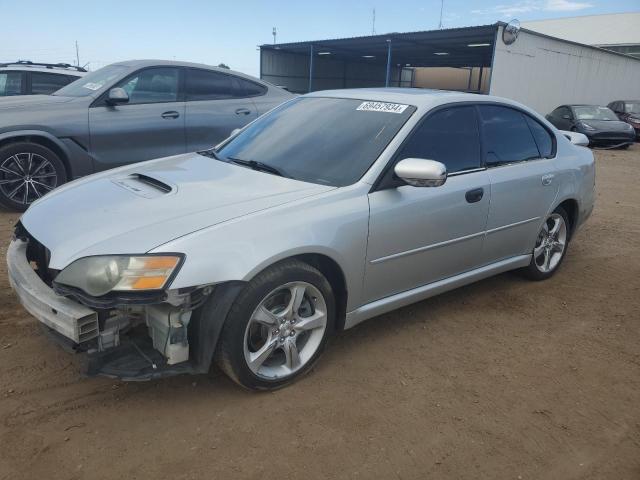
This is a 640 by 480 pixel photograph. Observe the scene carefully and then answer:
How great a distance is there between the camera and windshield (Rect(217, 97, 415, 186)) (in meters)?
3.18

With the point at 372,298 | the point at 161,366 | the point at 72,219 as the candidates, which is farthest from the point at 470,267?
the point at 72,219

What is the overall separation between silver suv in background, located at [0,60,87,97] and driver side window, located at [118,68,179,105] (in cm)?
254

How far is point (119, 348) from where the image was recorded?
8.16 feet

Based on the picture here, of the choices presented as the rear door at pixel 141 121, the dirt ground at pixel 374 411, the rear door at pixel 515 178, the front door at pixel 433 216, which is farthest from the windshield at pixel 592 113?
the front door at pixel 433 216

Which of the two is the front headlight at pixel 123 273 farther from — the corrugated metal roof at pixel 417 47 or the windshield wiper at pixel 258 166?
the corrugated metal roof at pixel 417 47

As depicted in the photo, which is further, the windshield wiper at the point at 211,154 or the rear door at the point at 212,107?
the rear door at the point at 212,107

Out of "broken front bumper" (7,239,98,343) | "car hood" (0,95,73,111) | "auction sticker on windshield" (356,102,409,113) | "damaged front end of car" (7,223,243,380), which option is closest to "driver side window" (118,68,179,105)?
"car hood" (0,95,73,111)

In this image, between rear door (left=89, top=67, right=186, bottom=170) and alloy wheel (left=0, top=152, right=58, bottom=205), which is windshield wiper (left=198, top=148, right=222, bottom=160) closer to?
rear door (left=89, top=67, right=186, bottom=170)

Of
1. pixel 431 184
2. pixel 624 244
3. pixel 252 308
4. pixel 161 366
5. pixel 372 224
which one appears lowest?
pixel 624 244

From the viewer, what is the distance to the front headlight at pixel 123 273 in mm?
2338

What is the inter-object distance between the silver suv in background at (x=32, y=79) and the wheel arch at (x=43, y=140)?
2.64 metres

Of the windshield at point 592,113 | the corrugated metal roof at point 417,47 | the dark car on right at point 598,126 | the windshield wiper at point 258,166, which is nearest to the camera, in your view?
the windshield wiper at point 258,166

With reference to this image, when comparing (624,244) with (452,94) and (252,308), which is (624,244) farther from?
(252,308)

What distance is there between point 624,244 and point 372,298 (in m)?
4.11
